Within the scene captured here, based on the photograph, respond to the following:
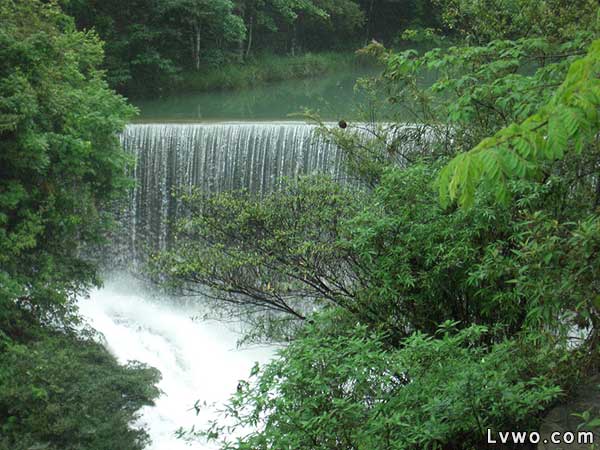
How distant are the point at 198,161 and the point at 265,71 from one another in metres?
11.9

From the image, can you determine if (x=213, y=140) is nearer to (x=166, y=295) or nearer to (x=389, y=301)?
(x=166, y=295)

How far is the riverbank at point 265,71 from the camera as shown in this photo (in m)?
23.3

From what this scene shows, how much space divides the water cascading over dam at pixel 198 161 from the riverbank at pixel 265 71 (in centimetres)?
864

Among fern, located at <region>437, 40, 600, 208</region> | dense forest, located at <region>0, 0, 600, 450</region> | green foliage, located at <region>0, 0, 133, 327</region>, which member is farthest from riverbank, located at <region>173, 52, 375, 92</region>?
fern, located at <region>437, 40, 600, 208</region>

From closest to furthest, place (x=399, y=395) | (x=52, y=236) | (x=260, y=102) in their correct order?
1. (x=399, y=395)
2. (x=52, y=236)
3. (x=260, y=102)

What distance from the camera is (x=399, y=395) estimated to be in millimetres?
3717

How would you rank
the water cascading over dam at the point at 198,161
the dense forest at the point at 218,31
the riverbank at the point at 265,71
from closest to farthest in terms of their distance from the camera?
the water cascading over dam at the point at 198,161
the dense forest at the point at 218,31
the riverbank at the point at 265,71

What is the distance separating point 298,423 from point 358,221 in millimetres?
2041

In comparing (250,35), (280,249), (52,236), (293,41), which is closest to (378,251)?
(280,249)

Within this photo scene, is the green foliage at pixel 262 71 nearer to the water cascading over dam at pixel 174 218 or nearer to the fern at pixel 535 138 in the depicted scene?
the water cascading over dam at pixel 174 218

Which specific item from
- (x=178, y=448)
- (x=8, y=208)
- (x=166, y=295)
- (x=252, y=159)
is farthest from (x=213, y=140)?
(x=178, y=448)

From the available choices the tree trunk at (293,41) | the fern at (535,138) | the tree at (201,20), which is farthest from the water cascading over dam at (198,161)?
the tree trunk at (293,41)

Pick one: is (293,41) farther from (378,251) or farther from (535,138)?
(535,138)

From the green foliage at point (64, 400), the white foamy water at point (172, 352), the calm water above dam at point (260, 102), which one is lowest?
the white foamy water at point (172, 352)
